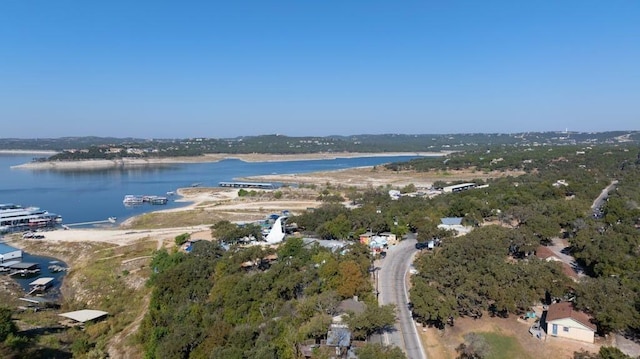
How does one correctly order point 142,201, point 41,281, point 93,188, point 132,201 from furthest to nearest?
point 93,188, point 142,201, point 132,201, point 41,281

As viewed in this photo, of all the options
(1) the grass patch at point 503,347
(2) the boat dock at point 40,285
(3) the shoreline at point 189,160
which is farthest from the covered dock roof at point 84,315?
(3) the shoreline at point 189,160

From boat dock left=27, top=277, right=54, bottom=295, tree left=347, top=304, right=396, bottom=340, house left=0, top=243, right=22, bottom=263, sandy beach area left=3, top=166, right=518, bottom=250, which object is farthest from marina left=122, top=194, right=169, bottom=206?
tree left=347, top=304, right=396, bottom=340

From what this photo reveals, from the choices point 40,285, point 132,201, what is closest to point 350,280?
point 40,285

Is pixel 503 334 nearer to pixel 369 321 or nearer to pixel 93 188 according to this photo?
pixel 369 321

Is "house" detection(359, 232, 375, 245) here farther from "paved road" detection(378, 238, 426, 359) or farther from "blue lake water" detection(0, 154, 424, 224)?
"blue lake water" detection(0, 154, 424, 224)

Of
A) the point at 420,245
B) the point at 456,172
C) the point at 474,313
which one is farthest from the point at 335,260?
the point at 456,172

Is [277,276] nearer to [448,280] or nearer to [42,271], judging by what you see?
[448,280]
